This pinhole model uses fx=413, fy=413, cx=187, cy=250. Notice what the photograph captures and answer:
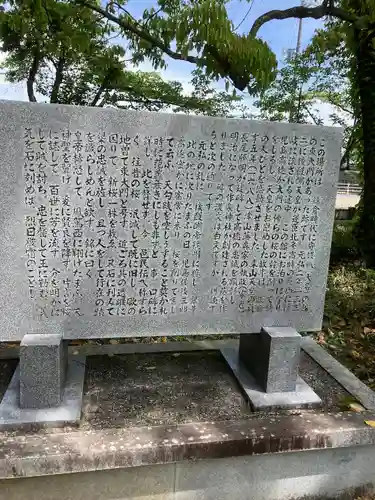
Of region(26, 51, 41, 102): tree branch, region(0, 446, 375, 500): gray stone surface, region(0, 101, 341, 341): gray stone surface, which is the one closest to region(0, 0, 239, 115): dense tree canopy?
region(26, 51, 41, 102): tree branch

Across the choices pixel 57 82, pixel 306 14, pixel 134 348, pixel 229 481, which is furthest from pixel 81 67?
pixel 229 481

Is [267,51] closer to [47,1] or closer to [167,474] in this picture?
[47,1]

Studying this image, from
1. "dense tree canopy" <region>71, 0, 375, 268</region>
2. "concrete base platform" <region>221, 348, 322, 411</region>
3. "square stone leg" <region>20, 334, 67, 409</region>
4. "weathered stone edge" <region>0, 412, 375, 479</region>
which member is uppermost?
"dense tree canopy" <region>71, 0, 375, 268</region>

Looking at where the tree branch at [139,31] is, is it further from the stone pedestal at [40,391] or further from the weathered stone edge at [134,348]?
the stone pedestal at [40,391]

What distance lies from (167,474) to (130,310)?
95 centimetres

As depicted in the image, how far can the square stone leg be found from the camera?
7.82 ft

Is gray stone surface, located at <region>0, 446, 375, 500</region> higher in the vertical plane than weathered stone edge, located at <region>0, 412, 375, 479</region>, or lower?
lower

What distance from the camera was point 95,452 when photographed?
2.11 m

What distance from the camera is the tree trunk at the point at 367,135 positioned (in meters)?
6.03

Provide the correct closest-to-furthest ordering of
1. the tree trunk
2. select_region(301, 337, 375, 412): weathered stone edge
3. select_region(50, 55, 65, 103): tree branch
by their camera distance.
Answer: select_region(301, 337, 375, 412): weathered stone edge
the tree trunk
select_region(50, 55, 65, 103): tree branch

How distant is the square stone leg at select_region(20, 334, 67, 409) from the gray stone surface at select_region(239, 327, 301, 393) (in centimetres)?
130

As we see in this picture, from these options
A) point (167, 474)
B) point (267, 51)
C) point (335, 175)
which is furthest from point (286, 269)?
point (267, 51)

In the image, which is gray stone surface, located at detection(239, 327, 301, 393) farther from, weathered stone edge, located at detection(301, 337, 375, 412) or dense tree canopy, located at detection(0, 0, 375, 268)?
dense tree canopy, located at detection(0, 0, 375, 268)

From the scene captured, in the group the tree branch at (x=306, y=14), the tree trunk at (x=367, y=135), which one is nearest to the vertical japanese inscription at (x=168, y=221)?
the tree branch at (x=306, y=14)
